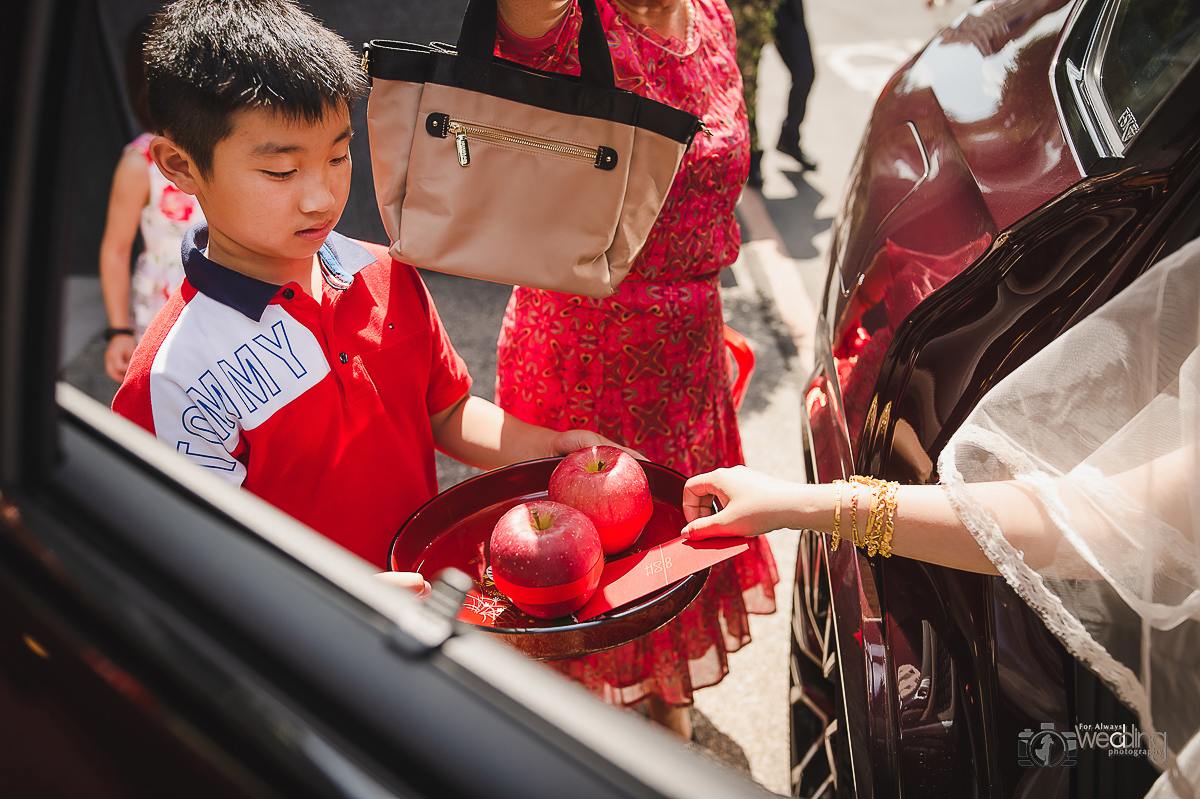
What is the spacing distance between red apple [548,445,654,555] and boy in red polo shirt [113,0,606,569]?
335 mm

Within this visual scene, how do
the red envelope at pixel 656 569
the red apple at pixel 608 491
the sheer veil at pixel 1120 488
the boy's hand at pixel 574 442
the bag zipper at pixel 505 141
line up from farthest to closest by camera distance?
the boy's hand at pixel 574 442 < the bag zipper at pixel 505 141 < the red apple at pixel 608 491 < the red envelope at pixel 656 569 < the sheer veil at pixel 1120 488

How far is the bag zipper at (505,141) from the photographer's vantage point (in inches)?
58.9

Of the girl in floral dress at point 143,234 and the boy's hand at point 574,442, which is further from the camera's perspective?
the girl in floral dress at point 143,234

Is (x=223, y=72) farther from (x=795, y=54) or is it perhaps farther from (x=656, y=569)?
(x=795, y=54)

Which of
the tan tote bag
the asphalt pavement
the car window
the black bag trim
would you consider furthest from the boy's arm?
the car window

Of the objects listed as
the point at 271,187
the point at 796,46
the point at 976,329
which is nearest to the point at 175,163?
the point at 271,187

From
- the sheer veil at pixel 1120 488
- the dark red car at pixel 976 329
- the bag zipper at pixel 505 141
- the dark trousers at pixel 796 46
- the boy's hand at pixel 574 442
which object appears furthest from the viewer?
the dark trousers at pixel 796 46

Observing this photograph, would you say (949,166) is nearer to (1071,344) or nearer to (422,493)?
(1071,344)

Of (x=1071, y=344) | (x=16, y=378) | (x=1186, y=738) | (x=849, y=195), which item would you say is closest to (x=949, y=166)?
(x=849, y=195)

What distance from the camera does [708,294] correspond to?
1968mm


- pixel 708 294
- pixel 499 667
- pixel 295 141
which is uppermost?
pixel 295 141

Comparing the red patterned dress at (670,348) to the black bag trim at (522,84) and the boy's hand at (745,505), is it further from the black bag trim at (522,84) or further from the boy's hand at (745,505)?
the boy's hand at (745,505)

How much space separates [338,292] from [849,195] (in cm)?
143

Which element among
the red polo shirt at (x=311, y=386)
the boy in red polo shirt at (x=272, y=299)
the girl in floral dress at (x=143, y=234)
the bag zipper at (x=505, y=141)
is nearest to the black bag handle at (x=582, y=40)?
the bag zipper at (x=505, y=141)
